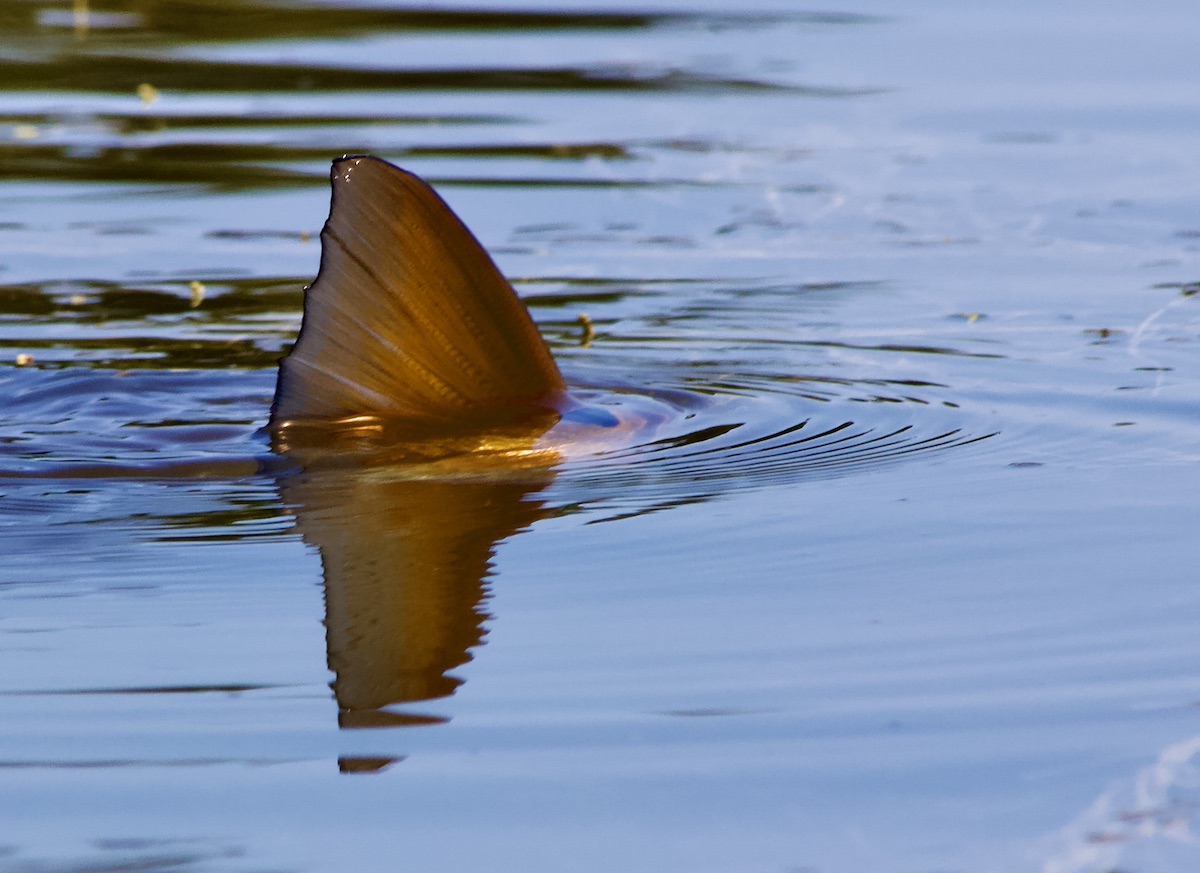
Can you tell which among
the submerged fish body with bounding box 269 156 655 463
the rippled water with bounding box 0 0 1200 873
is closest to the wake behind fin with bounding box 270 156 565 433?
the submerged fish body with bounding box 269 156 655 463

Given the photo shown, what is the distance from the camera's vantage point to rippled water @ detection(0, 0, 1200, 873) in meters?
1.72

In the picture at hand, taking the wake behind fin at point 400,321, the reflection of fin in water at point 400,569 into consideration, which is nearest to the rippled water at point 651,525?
the reflection of fin in water at point 400,569

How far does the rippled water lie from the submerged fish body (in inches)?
3.2

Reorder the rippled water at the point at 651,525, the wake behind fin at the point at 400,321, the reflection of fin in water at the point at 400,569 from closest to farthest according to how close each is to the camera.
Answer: the rippled water at the point at 651,525 < the reflection of fin in water at the point at 400,569 < the wake behind fin at the point at 400,321

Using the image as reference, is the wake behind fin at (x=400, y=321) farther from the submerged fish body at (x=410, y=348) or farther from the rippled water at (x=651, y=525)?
the rippled water at (x=651, y=525)

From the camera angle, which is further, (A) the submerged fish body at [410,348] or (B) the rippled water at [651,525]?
(A) the submerged fish body at [410,348]

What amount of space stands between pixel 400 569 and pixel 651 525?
15.1 inches

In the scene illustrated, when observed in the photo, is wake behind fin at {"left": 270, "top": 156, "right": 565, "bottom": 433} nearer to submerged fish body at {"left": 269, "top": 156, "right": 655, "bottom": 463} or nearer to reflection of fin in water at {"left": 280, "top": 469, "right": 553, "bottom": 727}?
submerged fish body at {"left": 269, "top": 156, "right": 655, "bottom": 463}

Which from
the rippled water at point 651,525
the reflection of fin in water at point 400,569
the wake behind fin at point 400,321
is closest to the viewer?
the rippled water at point 651,525

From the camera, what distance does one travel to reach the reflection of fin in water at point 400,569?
78.4 inches

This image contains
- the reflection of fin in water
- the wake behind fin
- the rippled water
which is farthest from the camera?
the wake behind fin

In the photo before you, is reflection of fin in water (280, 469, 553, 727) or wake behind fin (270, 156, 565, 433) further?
wake behind fin (270, 156, 565, 433)

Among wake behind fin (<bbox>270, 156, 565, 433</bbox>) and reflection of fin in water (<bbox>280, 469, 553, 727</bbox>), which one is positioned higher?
wake behind fin (<bbox>270, 156, 565, 433</bbox>)

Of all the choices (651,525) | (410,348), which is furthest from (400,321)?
Result: (651,525)
